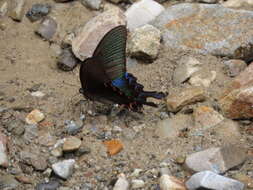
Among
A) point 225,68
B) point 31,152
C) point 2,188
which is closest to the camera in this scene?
point 2,188

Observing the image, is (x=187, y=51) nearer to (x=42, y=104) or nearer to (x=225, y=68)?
(x=225, y=68)

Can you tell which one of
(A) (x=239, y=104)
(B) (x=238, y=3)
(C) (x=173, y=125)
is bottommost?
(C) (x=173, y=125)

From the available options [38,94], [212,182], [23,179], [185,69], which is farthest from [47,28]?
[212,182]

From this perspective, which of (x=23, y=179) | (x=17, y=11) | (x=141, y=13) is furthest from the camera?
(x=17, y=11)

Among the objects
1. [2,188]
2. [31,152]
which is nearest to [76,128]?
[31,152]

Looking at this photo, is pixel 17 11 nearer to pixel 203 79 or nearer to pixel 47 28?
pixel 47 28

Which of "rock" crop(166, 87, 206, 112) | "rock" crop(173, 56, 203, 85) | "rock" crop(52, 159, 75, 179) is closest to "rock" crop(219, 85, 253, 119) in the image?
"rock" crop(166, 87, 206, 112)
